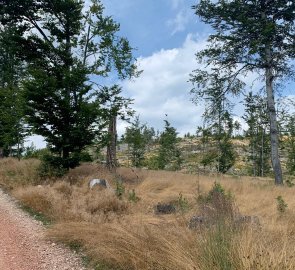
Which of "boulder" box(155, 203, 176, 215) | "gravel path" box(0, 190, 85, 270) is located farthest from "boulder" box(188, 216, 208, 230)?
"boulder" box(155, 203, 176, 215)

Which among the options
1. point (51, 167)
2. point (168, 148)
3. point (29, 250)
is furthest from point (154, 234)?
point (168, 148)

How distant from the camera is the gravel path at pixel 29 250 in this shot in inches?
197

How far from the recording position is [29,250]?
5.61 meters

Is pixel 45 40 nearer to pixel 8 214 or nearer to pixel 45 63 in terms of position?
pixel 45 63

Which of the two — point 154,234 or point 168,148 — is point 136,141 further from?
point 168,148

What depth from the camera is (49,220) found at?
297 inches

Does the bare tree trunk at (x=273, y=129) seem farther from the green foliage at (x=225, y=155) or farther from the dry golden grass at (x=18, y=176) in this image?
the green foliage at (x=225, y=155)

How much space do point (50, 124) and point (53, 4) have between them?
6271mm

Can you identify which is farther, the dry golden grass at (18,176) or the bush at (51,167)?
the bush at (51,167)

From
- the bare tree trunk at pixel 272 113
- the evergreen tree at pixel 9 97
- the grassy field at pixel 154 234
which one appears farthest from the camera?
the evergreen tree at pixel 9 97

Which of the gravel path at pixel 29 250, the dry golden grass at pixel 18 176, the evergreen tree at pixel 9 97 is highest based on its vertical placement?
the evergreen tree at pixel 9 97

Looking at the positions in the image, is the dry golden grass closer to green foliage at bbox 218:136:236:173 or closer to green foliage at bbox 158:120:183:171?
green foliage at bbox 218:136:236:173

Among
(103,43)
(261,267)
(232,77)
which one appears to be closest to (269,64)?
(232,77)

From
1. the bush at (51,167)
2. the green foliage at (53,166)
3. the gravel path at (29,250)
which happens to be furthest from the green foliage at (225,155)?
the gravel path at (29,250)
